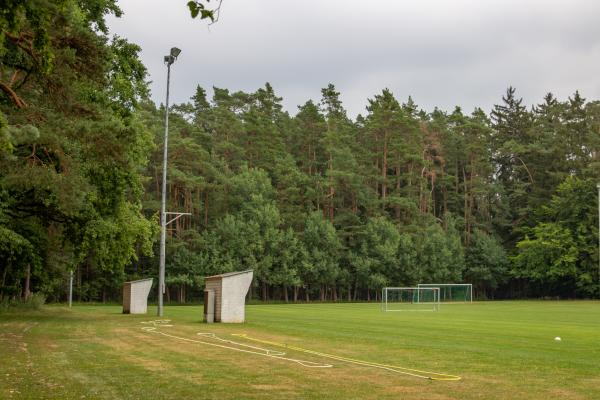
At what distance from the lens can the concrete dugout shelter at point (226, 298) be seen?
2361 cm

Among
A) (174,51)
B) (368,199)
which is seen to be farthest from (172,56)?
(368,199)

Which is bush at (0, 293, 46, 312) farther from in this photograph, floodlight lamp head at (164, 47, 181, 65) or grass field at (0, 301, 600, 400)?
grass field at (0, 301, 600, 400)

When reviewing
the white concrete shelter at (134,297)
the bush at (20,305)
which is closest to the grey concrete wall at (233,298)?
the white concrete shelter at (134,297)

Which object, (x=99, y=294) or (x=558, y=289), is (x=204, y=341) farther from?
(x=558, y=289)

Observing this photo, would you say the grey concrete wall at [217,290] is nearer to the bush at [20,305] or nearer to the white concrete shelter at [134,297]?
the white concrete shelter at [134,297]

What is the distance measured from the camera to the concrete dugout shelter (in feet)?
77.5

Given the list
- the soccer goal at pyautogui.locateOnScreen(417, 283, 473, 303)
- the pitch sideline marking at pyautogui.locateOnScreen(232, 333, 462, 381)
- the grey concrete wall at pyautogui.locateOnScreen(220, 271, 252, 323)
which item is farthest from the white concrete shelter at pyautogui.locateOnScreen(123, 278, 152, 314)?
the soccer goal at pyautogui.locateOnScreen(417, 283, 473, 303)

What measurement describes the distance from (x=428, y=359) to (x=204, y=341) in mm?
5915

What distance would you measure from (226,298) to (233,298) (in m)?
0.31

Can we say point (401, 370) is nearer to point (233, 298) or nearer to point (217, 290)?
point (233, 298)

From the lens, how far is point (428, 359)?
42.2 ft

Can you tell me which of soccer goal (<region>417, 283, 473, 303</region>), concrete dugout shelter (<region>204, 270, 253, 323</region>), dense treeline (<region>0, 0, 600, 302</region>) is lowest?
soccer goal (<region>417, 283, 473, 303</region>)

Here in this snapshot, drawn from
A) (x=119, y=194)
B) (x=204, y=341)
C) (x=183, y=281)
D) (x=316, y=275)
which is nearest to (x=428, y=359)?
(x=204, y=341)

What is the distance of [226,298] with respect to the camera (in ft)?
77.7
